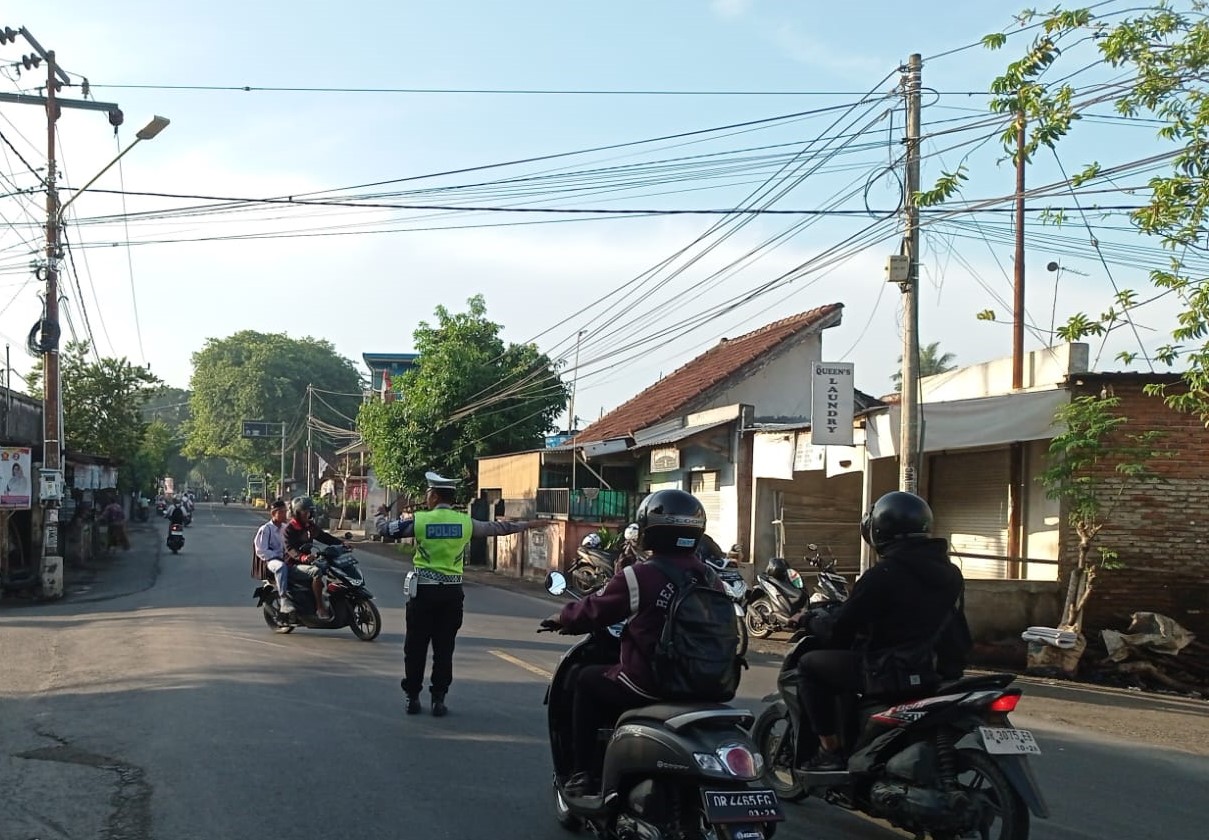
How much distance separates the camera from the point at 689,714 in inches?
170

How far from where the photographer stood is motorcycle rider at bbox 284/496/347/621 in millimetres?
12406

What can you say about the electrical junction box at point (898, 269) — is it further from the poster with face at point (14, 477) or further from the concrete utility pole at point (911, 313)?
the poster with face at point (14, 477)

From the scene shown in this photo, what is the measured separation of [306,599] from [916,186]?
904 centimetres

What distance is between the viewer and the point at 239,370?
8019 cm

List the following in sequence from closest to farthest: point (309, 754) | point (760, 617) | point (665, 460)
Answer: point (309, 754)
point (760, 617)
point (665, 460)

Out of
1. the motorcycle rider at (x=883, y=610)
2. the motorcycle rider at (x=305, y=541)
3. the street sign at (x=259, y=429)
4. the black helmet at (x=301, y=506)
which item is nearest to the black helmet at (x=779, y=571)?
the motorcycle rider at (x=305, y=541)

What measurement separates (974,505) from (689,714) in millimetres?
12799

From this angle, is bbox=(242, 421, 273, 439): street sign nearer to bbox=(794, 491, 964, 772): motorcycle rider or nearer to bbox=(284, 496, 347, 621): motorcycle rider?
bbox=(284, 496, 347, 621): motorcycle rider

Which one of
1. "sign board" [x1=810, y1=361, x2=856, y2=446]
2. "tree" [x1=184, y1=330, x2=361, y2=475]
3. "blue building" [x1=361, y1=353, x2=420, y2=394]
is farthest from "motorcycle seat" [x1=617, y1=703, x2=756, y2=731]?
"tree" [x1=184, y1=330, x2=361, y2=475]

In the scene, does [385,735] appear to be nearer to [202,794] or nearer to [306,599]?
[202,794]

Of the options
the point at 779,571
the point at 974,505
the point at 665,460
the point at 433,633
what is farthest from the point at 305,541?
the point at 665,460

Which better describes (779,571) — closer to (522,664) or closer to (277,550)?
(522,664)

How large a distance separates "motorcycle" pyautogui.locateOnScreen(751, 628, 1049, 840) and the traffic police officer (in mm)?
3411

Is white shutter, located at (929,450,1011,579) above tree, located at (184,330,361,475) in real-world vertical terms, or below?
below
